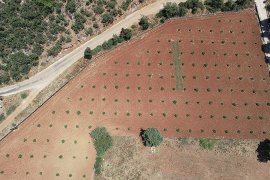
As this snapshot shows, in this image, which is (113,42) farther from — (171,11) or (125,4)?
(171,11)

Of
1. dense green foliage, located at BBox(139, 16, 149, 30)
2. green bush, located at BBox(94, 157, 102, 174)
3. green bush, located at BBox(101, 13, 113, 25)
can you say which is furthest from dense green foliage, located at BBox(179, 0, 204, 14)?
green bush, located at BBox(94, 157, 102, 174)

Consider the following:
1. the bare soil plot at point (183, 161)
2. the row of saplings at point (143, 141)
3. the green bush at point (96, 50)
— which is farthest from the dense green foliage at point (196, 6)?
the bare soil plot at point (183, 161)

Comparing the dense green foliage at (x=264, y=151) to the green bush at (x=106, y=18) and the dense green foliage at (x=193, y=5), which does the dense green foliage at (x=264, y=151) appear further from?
the green bush at (x=106, y=18)

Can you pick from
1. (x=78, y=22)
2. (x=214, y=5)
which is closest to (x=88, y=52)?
(x=78, y=22)

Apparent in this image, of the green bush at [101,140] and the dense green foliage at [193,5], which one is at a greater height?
the dense green foliage at [193,5]

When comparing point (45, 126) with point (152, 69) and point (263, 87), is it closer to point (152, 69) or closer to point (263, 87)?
point (152, 69)

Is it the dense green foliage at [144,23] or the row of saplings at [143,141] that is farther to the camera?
the dense green foliage at [144,23]

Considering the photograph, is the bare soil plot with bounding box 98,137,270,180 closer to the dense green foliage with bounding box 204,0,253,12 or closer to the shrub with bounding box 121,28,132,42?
the shrub with bounding box 121,28,132,42
